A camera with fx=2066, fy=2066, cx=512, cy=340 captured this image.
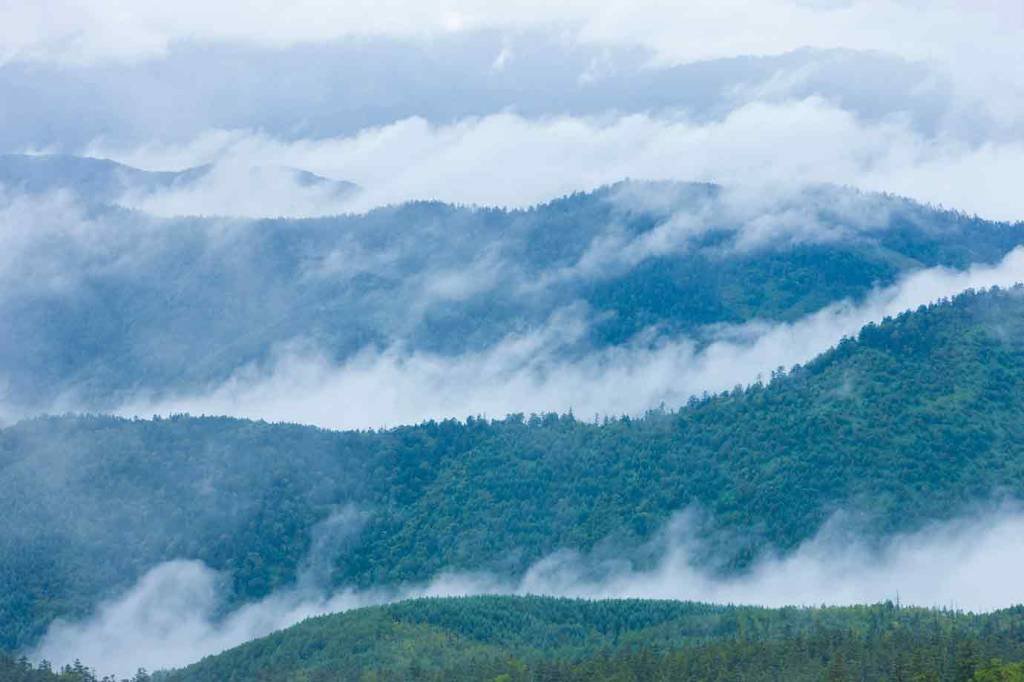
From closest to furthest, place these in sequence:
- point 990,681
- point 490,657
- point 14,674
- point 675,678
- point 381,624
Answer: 1. point 990,681
2. point 675,678
3. point 14,674
4. point 490,657
5. point 381,624

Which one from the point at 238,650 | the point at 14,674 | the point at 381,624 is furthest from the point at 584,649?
the point at 14,674

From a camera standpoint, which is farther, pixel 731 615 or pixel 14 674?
pixel 731 615

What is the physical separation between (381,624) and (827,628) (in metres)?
42.2

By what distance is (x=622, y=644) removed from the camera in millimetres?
172750

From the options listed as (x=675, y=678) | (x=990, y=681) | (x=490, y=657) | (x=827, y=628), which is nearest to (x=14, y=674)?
(x=490, y=657)

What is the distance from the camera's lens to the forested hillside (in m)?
143

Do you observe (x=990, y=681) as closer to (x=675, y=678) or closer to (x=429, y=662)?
(x=675, y=678)

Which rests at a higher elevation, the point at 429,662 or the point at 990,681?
the point at 429,662

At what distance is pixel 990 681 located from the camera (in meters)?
127

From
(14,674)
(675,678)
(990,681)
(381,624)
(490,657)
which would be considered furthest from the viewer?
(381,624)

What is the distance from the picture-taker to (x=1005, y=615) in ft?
542

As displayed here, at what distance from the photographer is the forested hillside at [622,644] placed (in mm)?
143250

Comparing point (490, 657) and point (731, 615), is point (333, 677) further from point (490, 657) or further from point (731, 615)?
point (731, 615)

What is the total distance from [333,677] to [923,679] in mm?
57385
